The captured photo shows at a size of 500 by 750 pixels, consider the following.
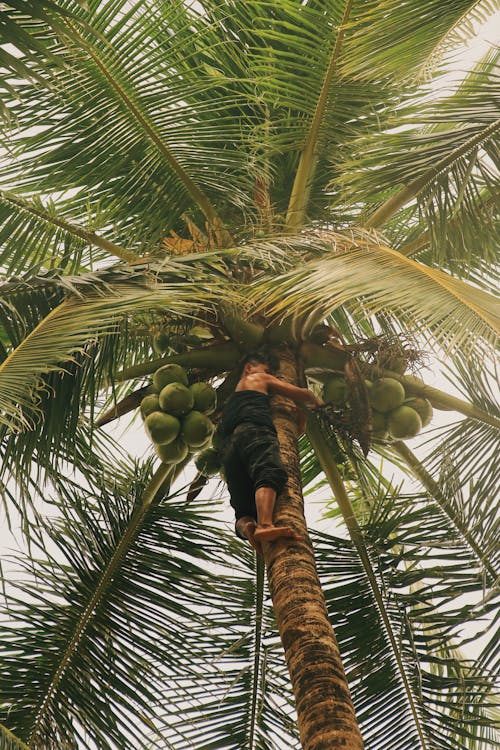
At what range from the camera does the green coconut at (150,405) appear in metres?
4.35

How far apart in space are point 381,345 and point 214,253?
114cm

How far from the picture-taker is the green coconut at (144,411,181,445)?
4.26 metres

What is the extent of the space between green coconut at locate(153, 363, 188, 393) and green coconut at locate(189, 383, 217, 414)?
0.07 meters

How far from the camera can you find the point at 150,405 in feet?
14.3

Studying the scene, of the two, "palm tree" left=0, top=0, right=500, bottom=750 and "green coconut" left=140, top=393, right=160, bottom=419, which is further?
"green coconut" left=140, top=393, right=160, bottom=419

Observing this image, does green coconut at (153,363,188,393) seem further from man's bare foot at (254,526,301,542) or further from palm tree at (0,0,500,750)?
man's bare foot at (254,526,301,542)

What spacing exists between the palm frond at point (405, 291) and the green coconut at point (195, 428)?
81 centimetres

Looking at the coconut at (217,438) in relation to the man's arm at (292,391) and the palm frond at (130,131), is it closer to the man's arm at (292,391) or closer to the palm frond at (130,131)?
the man's arm at (292,391)

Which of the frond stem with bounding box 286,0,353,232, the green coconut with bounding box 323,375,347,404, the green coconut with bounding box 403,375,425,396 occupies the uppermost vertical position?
the frond stem with bounding box 286,0,353,232

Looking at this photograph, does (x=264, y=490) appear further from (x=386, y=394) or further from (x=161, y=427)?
(x=386, y=394)

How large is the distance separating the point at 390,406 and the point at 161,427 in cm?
115

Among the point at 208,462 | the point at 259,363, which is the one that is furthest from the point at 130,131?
the point at 208,462

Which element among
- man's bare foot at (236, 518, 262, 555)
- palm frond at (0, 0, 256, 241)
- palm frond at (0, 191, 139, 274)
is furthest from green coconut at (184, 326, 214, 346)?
man's bare foot at (236, 518, 262, 555)

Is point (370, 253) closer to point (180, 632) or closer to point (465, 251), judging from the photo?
point (465, 251)
